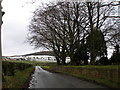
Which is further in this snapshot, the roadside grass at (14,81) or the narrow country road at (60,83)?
the narrow country road at (60,83)

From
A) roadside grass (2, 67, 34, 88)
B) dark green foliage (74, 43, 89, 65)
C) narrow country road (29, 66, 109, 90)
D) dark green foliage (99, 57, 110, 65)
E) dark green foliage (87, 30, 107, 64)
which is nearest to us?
roadside grass (2, 67, 34, 88)

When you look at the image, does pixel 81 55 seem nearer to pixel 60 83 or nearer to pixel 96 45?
pixel 96 45

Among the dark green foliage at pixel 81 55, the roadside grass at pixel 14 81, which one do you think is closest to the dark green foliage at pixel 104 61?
the dark green foliage at pixel 81 55

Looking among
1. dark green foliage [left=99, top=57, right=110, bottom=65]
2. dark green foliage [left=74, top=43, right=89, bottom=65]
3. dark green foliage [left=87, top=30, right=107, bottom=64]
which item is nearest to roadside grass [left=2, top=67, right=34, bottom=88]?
dark green foliage [left=87, top=30, right=107, bottom=64]

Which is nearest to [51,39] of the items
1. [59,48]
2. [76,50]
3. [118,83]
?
[59,48]

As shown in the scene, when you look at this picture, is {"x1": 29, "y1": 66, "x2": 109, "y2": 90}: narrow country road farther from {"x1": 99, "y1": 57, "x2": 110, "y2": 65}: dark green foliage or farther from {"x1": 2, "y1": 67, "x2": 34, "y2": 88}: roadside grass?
{"x1": 99, "y1": 57, "x2": 110, "y2": 65}: dark green foliage

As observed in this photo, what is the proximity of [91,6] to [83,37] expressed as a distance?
7.06 m

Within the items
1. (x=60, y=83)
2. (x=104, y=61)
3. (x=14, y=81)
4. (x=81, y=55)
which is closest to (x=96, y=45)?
(x=104, y=61)

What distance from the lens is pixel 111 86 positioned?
35.8ft

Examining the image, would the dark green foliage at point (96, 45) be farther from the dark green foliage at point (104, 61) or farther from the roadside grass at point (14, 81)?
the roadside grass at point (14, 81)

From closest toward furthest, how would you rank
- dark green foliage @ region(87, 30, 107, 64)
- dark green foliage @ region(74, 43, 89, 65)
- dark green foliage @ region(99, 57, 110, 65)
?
dark green foliage @ region(87, 30, 107, 64)
dark green foliage @ region(99, 57, 110, 65)
dark green foliage @ region(74, 43, 89, 65)

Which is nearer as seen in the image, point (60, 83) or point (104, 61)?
point (60, 83)

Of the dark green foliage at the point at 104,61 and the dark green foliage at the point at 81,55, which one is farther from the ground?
the dark green foliage at the point at 81,55

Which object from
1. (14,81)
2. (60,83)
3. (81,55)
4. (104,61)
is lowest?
(60,83)
